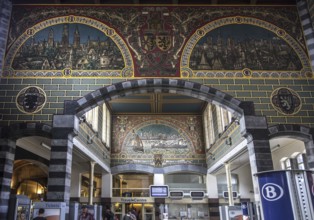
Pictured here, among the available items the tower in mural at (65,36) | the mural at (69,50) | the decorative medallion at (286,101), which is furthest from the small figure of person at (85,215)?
the decorative medallion at (286,101)

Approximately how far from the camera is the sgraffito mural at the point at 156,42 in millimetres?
10008

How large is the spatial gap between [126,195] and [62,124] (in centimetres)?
1058

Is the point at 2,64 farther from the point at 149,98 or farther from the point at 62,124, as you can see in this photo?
the point at 149,98

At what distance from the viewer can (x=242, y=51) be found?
1038 centimetres

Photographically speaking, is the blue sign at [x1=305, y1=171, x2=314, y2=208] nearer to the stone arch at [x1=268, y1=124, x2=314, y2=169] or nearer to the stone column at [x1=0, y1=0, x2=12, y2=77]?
the stone arch at [x1=268, y1=124, x2=314, y2=169]

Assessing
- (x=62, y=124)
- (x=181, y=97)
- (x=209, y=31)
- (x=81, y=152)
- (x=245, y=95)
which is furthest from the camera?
(x=181, y=97)

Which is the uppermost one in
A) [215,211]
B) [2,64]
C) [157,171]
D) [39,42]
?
[39,42]

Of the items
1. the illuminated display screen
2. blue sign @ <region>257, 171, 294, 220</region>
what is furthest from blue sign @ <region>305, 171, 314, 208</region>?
the illuminated display screen

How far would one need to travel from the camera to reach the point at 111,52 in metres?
10.3

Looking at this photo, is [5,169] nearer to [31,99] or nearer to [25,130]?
[25,130]

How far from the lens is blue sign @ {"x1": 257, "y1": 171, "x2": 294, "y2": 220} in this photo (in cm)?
404

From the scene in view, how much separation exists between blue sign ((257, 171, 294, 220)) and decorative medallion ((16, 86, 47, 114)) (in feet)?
23.9

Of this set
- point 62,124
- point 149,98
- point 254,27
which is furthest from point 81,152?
point 254,27

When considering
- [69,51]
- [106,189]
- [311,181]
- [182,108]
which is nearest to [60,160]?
[69,51]
